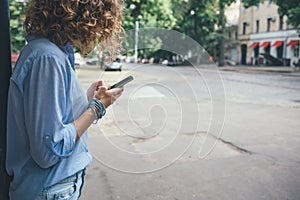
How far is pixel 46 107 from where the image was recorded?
1.08m

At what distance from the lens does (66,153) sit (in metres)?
Answer: 1.17

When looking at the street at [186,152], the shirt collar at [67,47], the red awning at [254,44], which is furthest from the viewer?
the red awning at [254,44]

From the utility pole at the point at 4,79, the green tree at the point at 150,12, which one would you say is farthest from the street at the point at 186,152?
the green tree at the point at 150,12

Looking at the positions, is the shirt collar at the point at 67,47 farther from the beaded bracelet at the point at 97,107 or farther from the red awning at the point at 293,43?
the red awning at the point at 293,43

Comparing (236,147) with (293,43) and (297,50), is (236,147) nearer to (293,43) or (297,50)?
(293,43)

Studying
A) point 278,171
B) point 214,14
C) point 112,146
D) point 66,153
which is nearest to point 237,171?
point 278,171

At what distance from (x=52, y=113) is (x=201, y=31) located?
136ft

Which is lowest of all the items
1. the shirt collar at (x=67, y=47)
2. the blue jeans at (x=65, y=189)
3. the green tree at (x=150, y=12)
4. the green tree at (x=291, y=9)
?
the blue jeans at (x=65, y=189)

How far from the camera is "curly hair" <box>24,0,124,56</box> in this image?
1.18 m

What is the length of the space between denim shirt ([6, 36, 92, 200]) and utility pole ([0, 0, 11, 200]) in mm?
140

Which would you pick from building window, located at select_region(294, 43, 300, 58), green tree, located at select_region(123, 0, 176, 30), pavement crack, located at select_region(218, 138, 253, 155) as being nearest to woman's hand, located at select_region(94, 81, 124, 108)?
pavement crack, located at select_region(218, 138, 253, 155)

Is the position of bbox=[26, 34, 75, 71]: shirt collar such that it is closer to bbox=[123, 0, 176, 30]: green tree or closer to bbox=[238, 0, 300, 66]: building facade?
bbox=[123, 0, 176, 30]: green tree

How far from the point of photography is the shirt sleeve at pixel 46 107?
1.08 m

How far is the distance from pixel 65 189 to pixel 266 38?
4242cm
